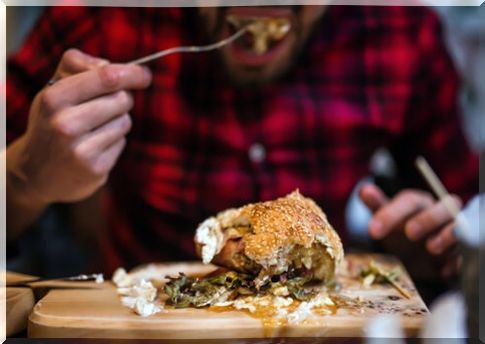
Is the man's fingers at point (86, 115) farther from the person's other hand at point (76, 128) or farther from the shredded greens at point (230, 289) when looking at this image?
the shredded greens at point (230, 289)

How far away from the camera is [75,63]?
101cm

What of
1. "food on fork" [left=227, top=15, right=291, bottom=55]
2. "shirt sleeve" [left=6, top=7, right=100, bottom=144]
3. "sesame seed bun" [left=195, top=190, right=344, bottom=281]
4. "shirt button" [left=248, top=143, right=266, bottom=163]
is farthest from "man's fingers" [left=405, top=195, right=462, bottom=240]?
"shirt sleeve" [left=6, top=7, right=100, bottom=144]

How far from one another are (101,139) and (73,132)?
0.17 ft

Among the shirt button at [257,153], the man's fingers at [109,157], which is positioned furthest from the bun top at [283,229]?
the man's fingers at [109,157]

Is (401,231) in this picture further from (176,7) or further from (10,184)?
(10,184)

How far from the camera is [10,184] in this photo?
3.45ft

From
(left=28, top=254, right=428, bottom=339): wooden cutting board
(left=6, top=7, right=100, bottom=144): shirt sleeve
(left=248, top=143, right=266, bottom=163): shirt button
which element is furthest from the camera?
(left=248, top=143, right=266, bottom=163): shirt button

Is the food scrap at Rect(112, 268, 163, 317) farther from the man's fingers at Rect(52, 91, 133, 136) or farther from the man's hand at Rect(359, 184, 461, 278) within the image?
the man's hand at Rect(359, 184, 461, 278)

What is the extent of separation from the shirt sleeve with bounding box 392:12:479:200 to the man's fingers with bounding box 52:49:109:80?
550mm

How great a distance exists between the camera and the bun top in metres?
0.97

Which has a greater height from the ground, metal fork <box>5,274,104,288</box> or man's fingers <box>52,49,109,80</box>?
man's fingers <box>52,49,109,80</box>

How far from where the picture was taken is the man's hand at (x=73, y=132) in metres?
0.99

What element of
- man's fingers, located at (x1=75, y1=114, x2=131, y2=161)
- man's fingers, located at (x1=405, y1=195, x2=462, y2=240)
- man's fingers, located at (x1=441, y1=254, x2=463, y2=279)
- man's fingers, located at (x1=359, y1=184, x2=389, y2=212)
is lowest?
man's fingers, located at (x1=441, y1=254, x2=463, y2=279)

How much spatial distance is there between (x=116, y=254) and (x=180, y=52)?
15.1 inches
